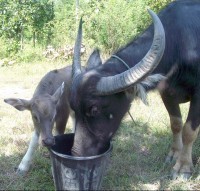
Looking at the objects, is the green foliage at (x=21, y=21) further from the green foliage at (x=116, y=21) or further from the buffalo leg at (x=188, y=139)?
the buffalo leg at (x=188, y=139)

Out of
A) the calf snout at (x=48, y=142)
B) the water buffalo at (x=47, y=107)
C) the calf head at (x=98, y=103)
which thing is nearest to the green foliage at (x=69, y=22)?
the water buffalo at (x=47, y=107)

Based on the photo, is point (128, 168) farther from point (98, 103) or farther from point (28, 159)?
point (98, 103)

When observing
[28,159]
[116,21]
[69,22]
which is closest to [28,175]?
[28,159]

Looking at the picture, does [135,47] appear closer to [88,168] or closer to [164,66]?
[164,66]

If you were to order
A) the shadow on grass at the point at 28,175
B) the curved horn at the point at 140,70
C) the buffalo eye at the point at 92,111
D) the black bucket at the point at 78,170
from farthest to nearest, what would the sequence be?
the shadow on grass at the point at 28,175, the buffalo eye at the point at 92,111, the black bucket at the point at 78,170, the curved horn at the point at 140,70

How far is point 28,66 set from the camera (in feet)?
36.2

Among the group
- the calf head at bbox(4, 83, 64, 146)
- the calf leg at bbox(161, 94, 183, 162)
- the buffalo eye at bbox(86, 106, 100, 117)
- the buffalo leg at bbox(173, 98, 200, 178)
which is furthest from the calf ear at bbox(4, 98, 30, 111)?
the buffalo leg at bbox(173, 98, 200, 178)

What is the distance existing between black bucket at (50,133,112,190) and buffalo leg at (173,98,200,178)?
1.25 metres

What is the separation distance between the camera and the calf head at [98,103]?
11.8 feet

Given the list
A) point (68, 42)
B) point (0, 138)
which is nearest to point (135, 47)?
point (0, 138)

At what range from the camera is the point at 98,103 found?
12.1 ft

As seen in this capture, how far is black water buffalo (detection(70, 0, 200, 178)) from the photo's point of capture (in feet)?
11.8

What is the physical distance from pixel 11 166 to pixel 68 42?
799 centimetres

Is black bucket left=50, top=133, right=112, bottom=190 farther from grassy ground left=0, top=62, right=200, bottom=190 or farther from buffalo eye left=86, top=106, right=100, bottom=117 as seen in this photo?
grassy ground left=0, top=62, right=200, bottom=190
